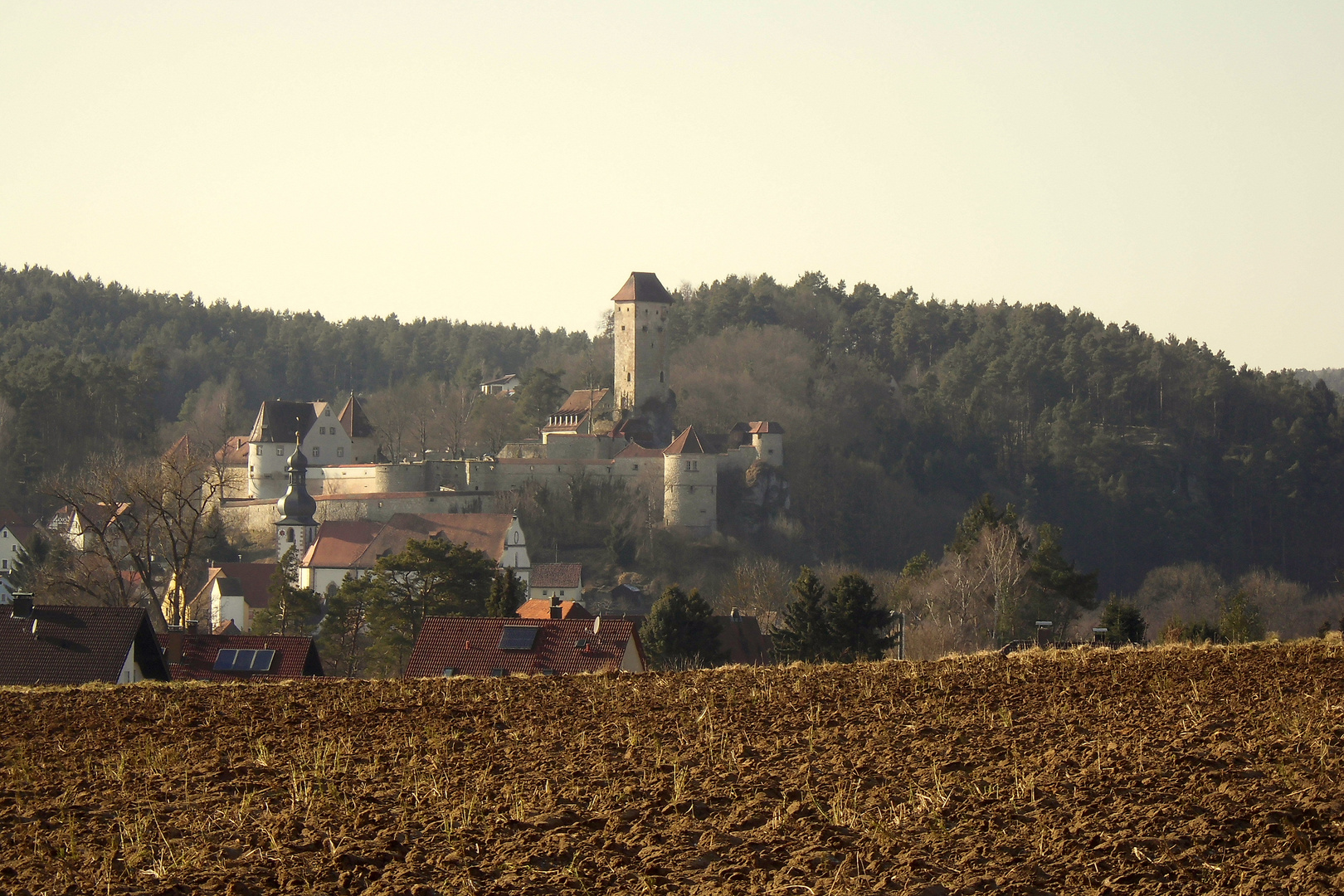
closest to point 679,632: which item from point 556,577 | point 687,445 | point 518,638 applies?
point 518,638

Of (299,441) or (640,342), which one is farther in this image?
(640,342)

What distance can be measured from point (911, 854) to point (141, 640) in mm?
12648

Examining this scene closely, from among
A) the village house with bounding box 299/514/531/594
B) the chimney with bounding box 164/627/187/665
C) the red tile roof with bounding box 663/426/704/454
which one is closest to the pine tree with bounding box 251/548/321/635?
the village house with bounding box 299/514/531/594

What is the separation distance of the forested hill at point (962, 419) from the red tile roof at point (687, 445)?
6.37m

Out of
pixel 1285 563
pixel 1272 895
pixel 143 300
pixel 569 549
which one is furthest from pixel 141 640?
pixel 143 300

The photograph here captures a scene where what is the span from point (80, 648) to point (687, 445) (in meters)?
45.5

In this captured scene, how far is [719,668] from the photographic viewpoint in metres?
15.0

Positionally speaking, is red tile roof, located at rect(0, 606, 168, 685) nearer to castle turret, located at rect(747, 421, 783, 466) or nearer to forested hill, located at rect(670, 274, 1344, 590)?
castle turret, located at rect(747, 421, 783, 466)

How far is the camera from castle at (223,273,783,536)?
199 feet

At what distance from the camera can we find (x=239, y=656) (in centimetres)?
2203

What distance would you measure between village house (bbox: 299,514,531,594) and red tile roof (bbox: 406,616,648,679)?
30.2m

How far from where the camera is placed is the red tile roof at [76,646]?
686 inches

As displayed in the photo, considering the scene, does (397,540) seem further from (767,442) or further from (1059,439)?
(1059,439)

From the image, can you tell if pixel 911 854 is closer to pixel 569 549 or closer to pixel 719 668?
pixel 719 668
